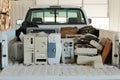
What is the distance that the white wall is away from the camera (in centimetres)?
1119

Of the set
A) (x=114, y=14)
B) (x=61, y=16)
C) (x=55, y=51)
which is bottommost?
(x=55, y=51)

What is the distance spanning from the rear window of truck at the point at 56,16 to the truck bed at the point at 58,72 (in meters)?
2.70

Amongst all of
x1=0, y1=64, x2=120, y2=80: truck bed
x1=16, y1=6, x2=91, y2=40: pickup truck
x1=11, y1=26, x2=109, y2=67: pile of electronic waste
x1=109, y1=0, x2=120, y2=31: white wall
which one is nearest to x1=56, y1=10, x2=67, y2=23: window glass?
x1=16, y1=6, x2=91, y2=40: pickup truck

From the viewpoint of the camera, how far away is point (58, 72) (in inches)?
93.6

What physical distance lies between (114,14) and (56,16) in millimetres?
6336

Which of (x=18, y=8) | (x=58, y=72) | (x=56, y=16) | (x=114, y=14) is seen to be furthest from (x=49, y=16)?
(x=114, y=14)

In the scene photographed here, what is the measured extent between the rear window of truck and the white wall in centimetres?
608

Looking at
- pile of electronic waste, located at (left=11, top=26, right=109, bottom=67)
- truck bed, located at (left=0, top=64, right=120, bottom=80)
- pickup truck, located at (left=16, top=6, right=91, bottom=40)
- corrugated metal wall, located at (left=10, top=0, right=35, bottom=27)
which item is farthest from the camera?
corrugated metal wall, located at (left=10, top=0, right=35, bottom=27)

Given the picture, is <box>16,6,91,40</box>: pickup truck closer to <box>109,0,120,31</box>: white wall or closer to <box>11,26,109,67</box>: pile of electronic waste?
<box>11,26,109,67</box>: pile of electronic waste

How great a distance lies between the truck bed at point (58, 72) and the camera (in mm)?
2236

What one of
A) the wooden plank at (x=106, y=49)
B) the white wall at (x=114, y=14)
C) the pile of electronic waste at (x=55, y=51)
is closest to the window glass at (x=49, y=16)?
the pile of electronic waste at (x=55, y=51)

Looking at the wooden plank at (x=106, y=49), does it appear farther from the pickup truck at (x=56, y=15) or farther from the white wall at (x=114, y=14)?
the white wall at (x=114, y=14)

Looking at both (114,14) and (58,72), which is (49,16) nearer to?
(58,72)

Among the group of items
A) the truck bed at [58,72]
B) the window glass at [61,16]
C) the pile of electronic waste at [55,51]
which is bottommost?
the truck bed at [58,72]
